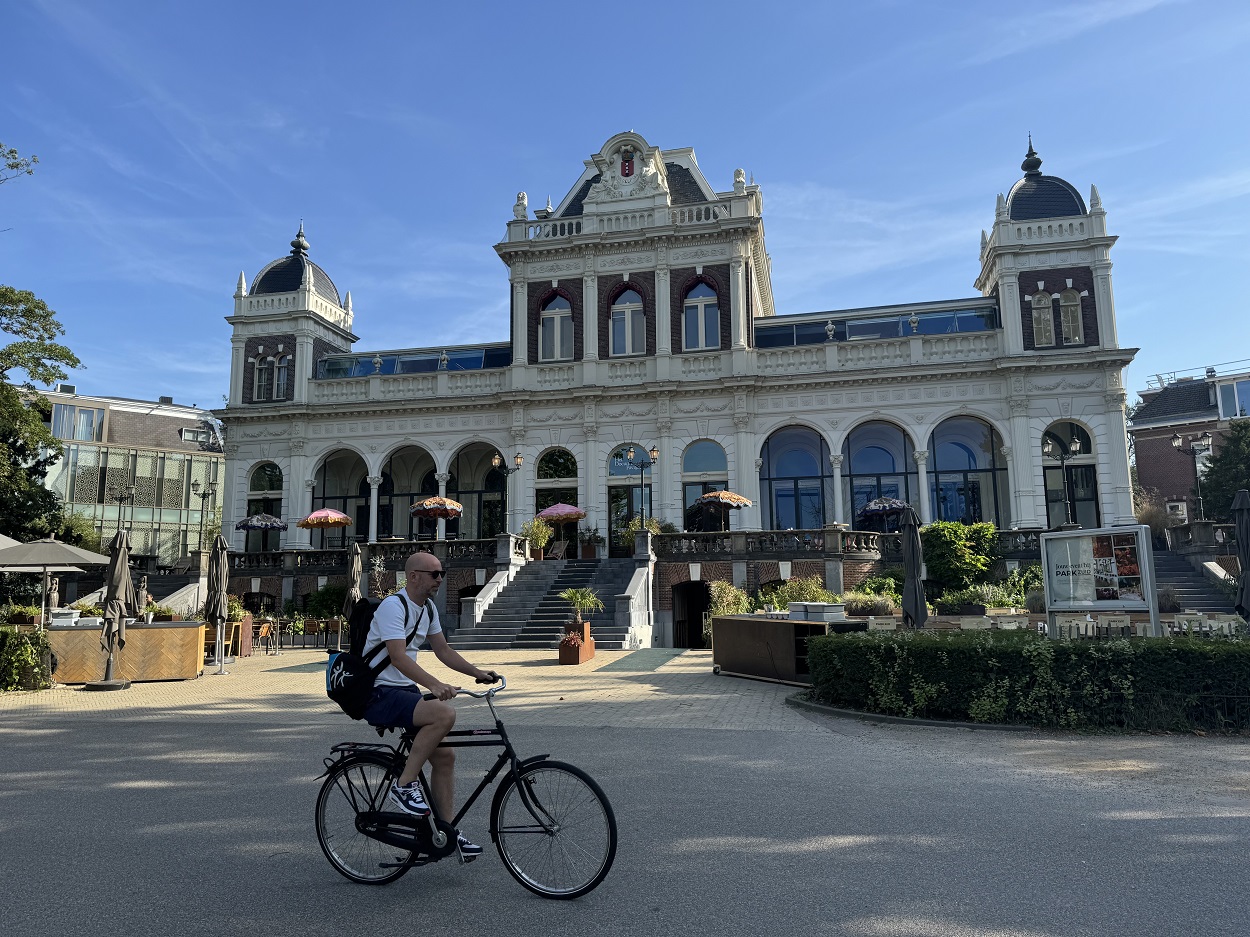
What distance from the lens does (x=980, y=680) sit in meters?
10.1

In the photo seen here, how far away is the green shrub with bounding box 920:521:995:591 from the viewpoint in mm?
25578

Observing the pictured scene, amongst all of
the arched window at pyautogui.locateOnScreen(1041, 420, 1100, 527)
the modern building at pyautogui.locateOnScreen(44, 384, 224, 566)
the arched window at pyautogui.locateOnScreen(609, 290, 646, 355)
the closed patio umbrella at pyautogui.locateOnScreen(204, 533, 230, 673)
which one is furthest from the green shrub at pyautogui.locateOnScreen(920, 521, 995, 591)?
the modern building at pyautogui.locateOnScreen(44, 384, 224, 566)

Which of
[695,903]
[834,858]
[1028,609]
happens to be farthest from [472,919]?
[1028,609]

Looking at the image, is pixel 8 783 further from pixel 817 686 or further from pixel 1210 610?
pixel 1210 610

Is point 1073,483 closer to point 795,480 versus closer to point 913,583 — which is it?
point 795,480

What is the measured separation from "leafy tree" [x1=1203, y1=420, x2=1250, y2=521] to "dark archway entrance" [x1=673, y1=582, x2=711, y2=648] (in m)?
29.1

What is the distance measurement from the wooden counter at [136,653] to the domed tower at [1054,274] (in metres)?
28.1

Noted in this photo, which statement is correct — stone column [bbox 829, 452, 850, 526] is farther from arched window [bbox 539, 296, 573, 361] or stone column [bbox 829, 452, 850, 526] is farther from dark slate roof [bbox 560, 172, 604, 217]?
dark slate roof [bbox 560, 172, 604, 217]

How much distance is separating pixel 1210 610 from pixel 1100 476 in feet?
29.1

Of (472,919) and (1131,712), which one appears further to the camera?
(1131,712)

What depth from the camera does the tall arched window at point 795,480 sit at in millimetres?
32562

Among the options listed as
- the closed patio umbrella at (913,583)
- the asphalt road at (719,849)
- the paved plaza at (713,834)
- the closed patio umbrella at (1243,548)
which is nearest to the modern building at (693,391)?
the closed patio umbrella at (913,583)

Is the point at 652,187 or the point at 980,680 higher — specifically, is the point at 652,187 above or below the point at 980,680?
above

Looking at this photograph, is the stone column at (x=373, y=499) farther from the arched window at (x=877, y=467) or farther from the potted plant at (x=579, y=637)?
the arched window at (x=877, y=467)
